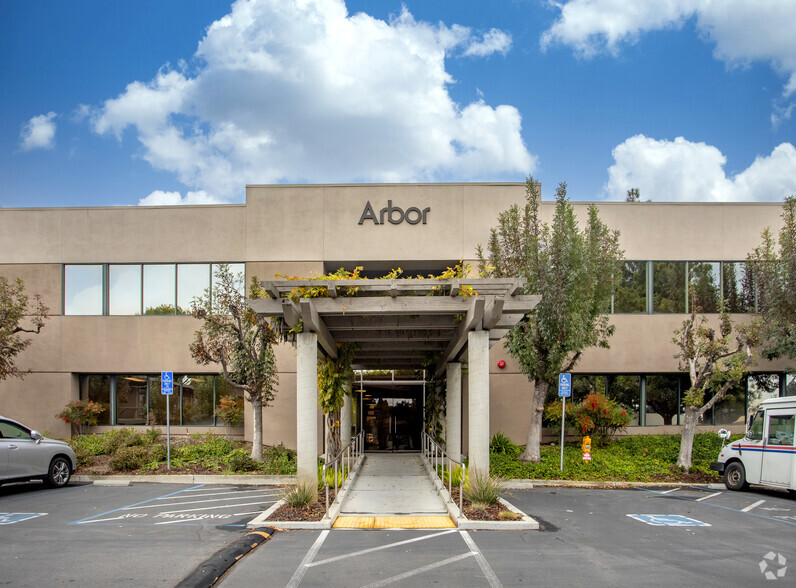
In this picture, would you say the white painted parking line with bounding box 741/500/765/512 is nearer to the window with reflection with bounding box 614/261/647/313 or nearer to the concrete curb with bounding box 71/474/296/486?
the window with reflection with bounding box 614/261/647/313

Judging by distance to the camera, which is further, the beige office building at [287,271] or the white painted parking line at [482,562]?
the beige office building at [287,271]

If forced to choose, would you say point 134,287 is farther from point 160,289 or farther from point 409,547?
point 409,547

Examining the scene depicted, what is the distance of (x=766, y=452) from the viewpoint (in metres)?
15.5

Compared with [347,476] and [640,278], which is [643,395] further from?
[347,476]

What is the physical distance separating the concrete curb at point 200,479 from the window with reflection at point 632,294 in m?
12.9

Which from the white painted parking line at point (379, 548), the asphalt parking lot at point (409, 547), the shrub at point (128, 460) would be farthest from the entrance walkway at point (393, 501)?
the shrub at point (128, 460)

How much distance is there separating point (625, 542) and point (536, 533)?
1356 millimetres

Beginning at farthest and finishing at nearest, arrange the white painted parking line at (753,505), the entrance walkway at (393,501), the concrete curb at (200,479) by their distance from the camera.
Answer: the concrete curb at (200,479), the white painted parking line at (753,505), the entrance walkway at (393,501)

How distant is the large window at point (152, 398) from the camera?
23.0 metres

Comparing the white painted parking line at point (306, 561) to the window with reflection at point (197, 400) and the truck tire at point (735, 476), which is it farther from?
the window with reflection at point (197, 400)

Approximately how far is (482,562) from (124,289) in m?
18.7

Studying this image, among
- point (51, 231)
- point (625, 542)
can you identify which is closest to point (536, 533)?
point (625, 542)

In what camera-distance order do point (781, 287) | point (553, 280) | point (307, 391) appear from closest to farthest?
1. point (307, 391)
2. point (553, 280)
3. point (781, 287)

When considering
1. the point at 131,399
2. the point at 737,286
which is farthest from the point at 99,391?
the point at 737,286
